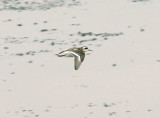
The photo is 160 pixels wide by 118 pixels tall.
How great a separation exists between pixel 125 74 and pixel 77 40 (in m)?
5.62

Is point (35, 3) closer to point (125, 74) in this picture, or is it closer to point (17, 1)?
point (17, 1)

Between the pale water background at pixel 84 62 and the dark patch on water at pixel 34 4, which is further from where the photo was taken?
the dark patch on water at pixel 34 4

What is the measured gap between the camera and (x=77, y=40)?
2497cm

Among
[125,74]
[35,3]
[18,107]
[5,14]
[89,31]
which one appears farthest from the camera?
[35,3]

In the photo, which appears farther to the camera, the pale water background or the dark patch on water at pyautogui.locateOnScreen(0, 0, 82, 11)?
the dark patch on water at pyautogui.locateOnScreen(0, 0, 82, 11)

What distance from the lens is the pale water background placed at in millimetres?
17031

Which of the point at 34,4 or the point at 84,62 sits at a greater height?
the point at 34,4

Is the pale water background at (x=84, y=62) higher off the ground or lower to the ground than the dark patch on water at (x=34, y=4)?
lower

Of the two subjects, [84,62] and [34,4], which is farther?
[34,4]

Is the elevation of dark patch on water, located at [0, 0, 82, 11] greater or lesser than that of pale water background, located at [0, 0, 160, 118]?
greater

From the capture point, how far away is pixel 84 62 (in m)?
21.6

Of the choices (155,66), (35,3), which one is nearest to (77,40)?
(155,66)

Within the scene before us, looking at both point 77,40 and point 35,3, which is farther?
point 35,3

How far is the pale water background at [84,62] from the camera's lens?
17031 mm
